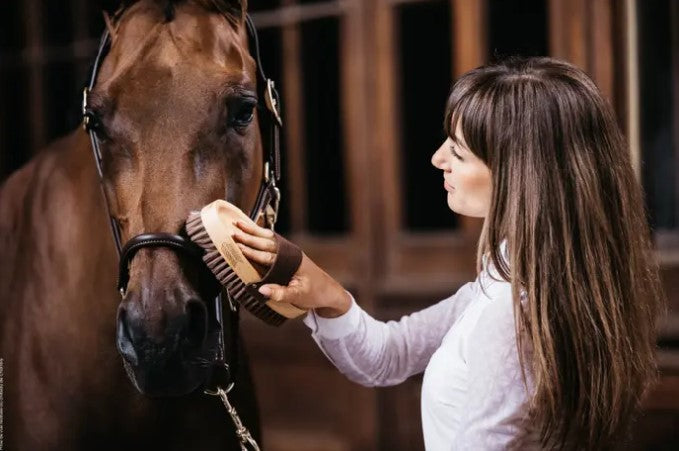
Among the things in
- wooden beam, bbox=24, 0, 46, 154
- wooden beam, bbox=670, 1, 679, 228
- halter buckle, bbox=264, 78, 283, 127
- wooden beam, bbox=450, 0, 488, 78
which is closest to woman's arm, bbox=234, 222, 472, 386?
halter buckle, bbox=264, 78, 283, 127

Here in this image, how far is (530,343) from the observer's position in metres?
0.92

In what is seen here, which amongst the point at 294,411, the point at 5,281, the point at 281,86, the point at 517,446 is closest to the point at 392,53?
the point at 281,86

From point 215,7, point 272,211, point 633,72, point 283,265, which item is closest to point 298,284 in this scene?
point 283,265

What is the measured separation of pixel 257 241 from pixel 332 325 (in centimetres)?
22

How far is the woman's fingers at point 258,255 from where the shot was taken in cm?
98

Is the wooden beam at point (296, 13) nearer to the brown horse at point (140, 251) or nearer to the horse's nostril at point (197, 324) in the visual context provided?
the brown horse at point (140, 251)

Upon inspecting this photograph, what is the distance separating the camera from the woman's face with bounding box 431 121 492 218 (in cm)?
100

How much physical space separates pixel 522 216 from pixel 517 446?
249mm

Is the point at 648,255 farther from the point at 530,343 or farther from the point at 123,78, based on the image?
the point at 123,78

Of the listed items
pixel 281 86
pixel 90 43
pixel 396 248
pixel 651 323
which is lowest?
pixel 396 248

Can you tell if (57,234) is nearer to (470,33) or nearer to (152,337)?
(152,337)

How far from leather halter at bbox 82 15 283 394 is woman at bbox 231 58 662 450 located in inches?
5.2

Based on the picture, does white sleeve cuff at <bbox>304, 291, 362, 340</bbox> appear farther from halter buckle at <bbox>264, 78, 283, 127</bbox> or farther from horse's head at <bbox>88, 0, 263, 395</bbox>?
halter buckle at <bbox>264, 78, 283, 127</bbox>

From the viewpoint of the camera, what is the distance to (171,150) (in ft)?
3.70
